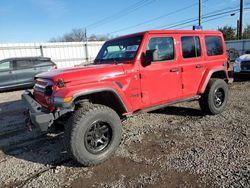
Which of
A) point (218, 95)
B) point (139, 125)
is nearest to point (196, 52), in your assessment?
point (218, 95)

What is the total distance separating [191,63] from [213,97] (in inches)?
44.2

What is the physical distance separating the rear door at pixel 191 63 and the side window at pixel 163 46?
282 mm

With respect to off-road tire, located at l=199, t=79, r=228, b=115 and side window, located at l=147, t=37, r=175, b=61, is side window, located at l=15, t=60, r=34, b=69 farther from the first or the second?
off-road tire, located at l=199, t=79, r=228, b=115

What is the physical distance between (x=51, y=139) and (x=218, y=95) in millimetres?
4061

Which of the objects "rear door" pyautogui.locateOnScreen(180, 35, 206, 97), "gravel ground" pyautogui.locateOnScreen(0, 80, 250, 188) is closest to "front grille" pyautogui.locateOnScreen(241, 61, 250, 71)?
"gravel ground" pyautogui.locateOnScreen(0, 80, 250, 188)

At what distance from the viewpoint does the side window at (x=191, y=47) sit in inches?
187

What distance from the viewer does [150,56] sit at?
3.95 metres

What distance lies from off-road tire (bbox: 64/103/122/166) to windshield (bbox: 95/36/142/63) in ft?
4.04

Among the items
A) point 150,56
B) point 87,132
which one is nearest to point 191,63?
point 150,56

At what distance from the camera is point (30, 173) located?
10.9 ft

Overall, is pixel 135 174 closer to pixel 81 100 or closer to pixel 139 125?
pixel 81 100

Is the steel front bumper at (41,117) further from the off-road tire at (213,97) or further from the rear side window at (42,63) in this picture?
the rear side window at (42,63)

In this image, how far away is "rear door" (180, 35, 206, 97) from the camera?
474cm

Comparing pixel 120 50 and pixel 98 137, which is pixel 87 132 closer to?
pixel 98 137
